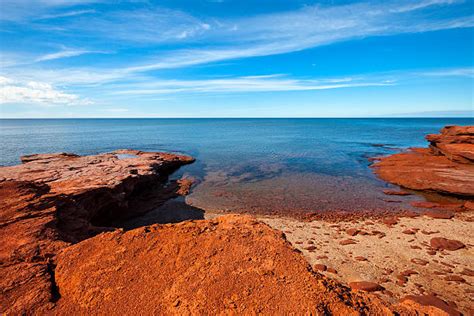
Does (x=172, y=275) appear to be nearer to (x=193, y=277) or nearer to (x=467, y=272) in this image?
(x=193, y=277)

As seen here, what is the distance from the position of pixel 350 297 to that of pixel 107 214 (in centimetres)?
1661

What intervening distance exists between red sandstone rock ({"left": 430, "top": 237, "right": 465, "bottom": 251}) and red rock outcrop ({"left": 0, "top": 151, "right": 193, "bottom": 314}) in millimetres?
16697

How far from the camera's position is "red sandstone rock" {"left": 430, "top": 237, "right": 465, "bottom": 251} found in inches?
483

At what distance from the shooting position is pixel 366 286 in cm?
936

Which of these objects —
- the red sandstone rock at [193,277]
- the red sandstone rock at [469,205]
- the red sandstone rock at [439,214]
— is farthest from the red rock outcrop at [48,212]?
the red sandstone rock at [469,205]

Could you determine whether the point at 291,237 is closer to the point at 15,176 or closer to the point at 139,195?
the point at 139,195

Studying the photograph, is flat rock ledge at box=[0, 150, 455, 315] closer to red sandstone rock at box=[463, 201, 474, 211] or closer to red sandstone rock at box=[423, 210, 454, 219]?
red sandstone rock at box=[423, 210, 454, 219]

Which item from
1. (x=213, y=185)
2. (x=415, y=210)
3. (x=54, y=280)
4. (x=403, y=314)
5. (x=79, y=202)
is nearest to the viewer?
(x=403, y=314)

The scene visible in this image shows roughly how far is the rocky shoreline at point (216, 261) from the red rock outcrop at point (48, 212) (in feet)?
0.13

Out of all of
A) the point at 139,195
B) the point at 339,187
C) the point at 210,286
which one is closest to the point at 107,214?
the point at 139,195

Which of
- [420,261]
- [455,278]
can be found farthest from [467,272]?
[420,261]

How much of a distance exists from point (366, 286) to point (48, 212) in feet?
45.1

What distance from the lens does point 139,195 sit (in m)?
21.8

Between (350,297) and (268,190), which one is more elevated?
(350,297)
